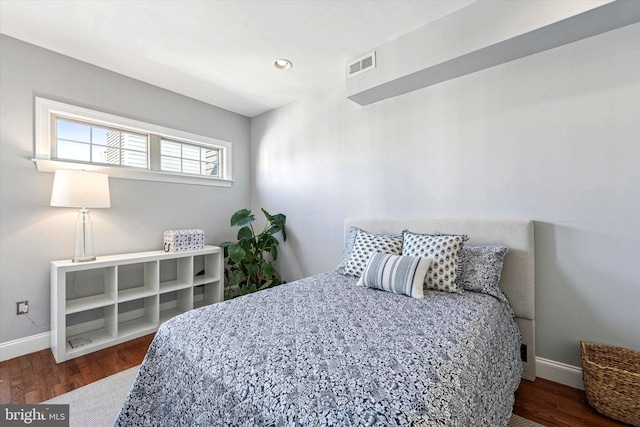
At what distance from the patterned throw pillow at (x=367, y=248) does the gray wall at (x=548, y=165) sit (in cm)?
41

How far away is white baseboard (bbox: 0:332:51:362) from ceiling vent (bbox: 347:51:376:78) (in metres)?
3.46

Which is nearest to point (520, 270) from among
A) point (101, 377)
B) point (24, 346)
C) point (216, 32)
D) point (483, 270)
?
point (483, 270)

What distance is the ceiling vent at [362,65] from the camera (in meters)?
2.28

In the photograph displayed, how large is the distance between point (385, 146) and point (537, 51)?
1.23 m

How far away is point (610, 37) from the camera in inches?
64.9

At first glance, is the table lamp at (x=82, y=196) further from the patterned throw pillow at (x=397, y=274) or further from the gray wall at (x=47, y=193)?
the patterned throw pillow at (x=397, y=274)

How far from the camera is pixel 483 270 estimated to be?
1.81 metres

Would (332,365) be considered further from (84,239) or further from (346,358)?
(84,239)

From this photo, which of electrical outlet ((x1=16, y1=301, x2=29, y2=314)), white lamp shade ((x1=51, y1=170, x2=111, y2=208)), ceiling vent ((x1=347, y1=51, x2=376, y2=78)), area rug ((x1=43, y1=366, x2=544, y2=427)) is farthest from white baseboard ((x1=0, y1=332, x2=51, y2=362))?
ceiling vent ((x1=347, y1=51, x2=376, y2=78))

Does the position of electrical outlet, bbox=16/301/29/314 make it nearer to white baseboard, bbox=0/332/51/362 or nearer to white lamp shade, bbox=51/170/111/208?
white baseboard, bbox=0/332/51/362

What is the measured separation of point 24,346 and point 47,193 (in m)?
1.25

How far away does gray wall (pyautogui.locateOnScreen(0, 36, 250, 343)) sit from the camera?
214 centimetres

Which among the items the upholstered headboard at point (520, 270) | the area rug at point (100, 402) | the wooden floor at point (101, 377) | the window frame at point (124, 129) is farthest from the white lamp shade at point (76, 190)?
the upholstered headboard at point (520, 270)

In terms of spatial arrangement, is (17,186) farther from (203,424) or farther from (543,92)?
(543,92)
